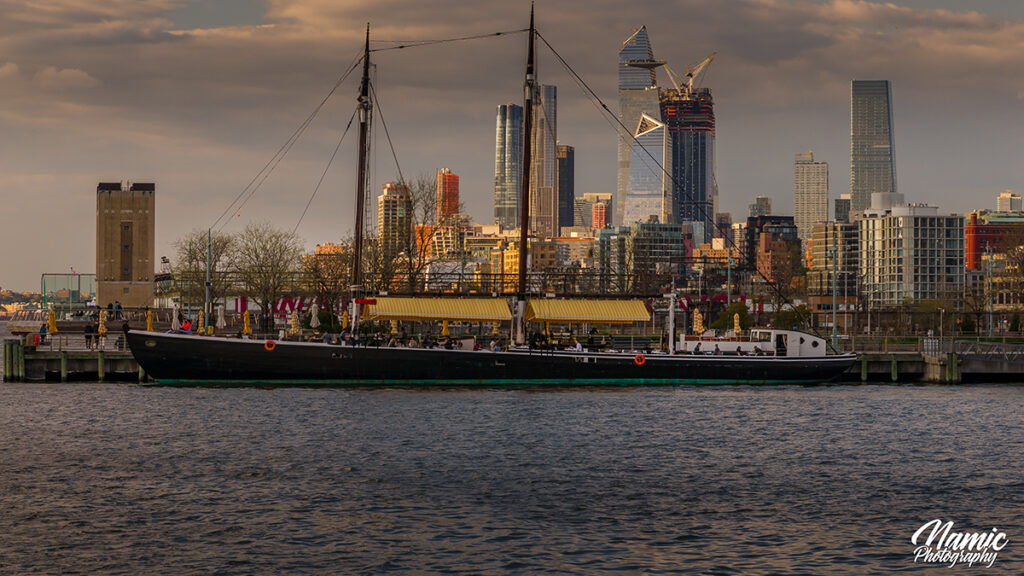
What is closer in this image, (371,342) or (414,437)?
(414,437)

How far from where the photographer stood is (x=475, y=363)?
7250cm

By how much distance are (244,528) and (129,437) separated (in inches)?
752

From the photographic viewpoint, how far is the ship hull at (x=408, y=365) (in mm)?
69812

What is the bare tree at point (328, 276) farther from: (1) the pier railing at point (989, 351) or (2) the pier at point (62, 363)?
(1) the pier railing at point (989, 351)

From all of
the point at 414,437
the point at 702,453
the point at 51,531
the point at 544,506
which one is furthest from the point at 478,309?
the point at 51,531

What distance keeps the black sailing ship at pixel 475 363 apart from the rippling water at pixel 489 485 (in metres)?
7.78

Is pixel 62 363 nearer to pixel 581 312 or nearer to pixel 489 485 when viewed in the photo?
pixel 581 312

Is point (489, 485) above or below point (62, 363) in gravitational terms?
below

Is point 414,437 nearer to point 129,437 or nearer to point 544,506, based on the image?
point 129,437

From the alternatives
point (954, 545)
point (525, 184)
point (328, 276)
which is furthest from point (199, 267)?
point (954, 545)

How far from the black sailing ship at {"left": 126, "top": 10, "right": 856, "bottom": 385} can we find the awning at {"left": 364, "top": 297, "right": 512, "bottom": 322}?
5.86 feet

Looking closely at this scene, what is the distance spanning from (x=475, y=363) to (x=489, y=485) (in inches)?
1387

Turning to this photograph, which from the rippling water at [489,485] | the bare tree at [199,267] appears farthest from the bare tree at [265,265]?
the rippling water at [489,485]

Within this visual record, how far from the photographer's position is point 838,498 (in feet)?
117
